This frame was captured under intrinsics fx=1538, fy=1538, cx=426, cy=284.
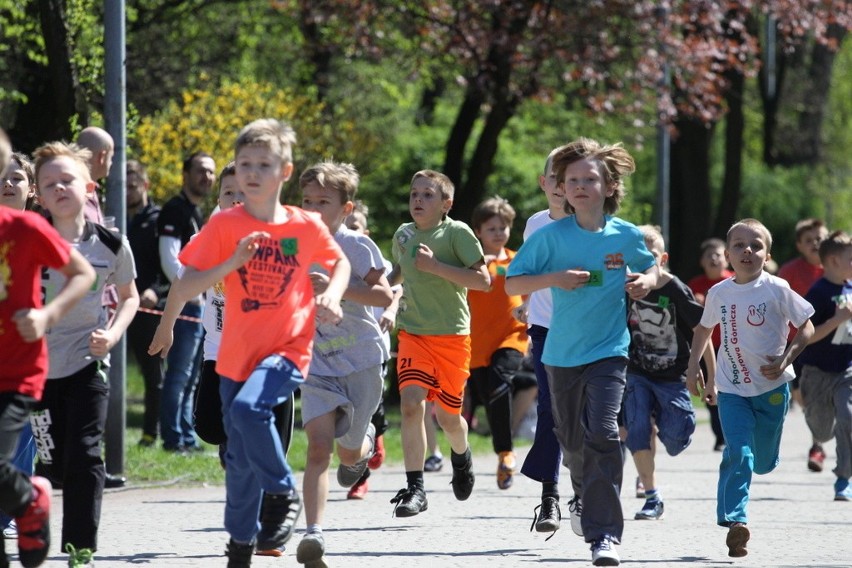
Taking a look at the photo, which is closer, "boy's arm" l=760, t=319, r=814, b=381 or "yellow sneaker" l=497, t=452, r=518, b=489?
"boy's arm" l=760, t=319, r=814, b=381

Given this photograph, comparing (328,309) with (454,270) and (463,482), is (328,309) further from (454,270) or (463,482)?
(463,482)

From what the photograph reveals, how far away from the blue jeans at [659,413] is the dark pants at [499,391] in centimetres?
112

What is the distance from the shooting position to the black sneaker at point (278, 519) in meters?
6.32

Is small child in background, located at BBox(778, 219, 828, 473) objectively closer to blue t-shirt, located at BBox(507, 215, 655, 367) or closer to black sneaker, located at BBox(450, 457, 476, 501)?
black sneaker, located at BBox(450, 457, 476, 501)

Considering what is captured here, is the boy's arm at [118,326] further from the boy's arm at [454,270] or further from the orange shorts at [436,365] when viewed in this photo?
the orange shorts at [436,365]

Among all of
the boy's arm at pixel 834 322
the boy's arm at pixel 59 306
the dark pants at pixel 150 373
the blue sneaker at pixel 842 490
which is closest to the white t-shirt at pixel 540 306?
the boy's arm at pixel 834 322

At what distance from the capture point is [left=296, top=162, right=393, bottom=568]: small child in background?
778 centimetres

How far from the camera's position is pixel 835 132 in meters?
49.2

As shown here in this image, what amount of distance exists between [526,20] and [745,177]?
23.7 m

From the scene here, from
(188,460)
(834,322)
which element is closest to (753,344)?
(834,322)

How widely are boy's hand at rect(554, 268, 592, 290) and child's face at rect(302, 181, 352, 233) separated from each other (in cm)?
140

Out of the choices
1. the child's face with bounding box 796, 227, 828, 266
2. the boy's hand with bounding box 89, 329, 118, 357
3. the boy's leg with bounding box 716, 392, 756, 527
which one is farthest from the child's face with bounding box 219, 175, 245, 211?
the child's face with bounding box 796, 227, 828, 266

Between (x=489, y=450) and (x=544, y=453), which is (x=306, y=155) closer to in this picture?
(x=489, y=450)

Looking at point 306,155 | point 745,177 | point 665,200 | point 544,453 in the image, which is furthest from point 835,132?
point 544,453
